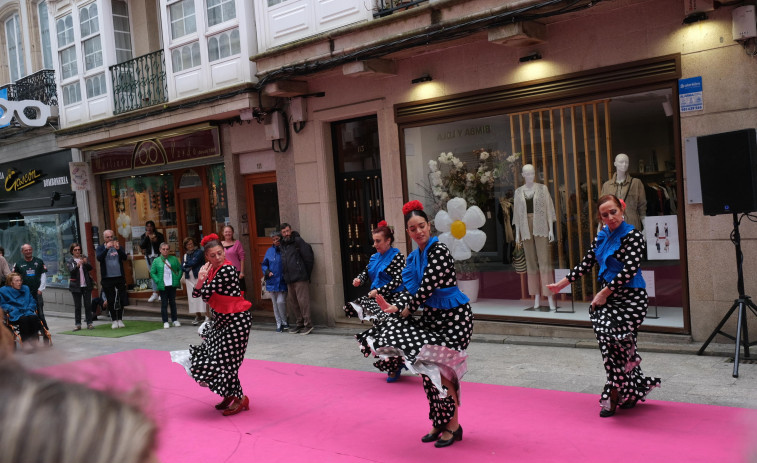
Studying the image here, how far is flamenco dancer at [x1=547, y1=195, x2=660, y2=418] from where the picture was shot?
19.5 ft

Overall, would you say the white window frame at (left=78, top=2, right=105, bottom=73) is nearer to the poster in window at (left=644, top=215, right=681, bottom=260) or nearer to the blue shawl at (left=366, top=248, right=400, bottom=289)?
the blue shawl at (left=366, top=248, right=400, bottom=289)

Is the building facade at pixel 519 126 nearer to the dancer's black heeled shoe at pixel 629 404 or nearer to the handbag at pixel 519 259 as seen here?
the handbag at pixel 519 259

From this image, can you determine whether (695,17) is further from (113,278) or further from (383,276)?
(113,278)

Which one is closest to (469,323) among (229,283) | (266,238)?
(229,283)

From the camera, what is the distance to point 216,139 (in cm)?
1375

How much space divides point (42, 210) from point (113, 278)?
5.47m

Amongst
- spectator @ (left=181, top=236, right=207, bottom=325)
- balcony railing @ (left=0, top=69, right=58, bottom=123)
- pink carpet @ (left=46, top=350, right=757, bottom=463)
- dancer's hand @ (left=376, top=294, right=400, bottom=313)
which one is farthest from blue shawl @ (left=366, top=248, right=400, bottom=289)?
balcony railing @ (left=0, top=69, right=58, bottom=123)

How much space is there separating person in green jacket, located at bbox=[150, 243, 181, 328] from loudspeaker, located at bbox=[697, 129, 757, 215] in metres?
9.81

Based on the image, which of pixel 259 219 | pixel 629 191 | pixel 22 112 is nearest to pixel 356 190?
pixel 259 219

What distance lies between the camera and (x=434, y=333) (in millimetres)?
5832

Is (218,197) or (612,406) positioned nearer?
(612,406)

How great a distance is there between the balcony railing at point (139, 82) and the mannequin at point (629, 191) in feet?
30.5

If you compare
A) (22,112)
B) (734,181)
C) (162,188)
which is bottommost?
(734,181)

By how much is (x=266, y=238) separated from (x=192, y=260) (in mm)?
1479
